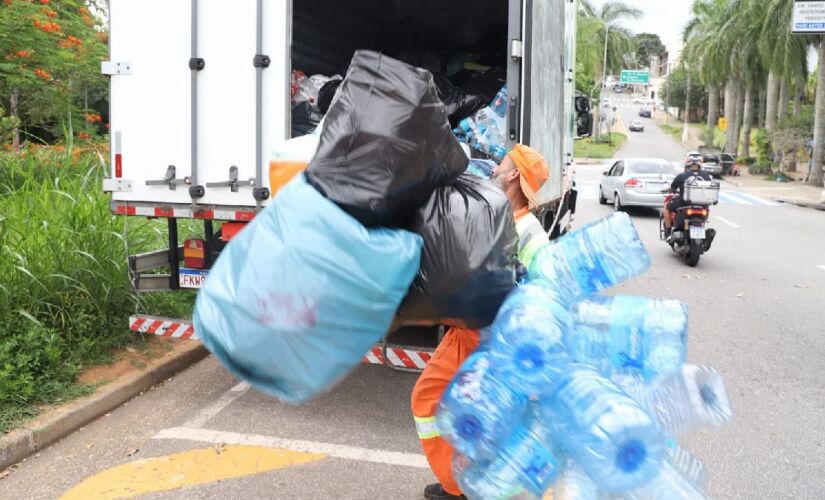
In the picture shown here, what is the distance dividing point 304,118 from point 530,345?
3.73m

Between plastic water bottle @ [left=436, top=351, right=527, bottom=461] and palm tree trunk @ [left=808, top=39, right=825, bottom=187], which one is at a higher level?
palm tree trunk @ [left=808, top=39, right=825, bottom=187]

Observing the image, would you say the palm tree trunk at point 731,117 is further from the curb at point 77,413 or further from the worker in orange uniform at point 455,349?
the worker in orange uniform at point 455,349

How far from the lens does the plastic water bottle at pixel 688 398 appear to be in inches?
87.0

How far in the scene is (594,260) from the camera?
7.60 feet

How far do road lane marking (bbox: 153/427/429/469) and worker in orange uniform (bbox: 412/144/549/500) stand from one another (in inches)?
32.0

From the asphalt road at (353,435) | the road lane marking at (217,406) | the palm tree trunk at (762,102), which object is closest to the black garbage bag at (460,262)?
the asphalt road at (353,435)

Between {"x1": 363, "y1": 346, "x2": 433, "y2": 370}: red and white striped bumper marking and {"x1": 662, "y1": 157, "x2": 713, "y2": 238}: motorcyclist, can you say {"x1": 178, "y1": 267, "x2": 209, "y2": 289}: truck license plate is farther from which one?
{"x1": 662, "y1": 157, "x2": 713, "y2": 238}: motorcyclist

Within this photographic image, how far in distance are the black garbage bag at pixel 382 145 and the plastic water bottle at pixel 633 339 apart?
0.66m

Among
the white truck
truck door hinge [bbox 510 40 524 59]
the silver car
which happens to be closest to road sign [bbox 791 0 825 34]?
the silver car

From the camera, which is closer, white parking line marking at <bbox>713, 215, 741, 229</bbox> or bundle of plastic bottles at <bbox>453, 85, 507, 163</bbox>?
bundle of plastic bottles at <bbox>453, 85, 507, 163</bbox>

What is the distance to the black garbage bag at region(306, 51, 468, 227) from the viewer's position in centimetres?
189

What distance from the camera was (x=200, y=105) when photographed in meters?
4.26

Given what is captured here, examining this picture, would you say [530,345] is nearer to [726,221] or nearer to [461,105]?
[461,105]

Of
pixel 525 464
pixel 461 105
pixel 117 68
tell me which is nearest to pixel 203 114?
pixel 117 68
